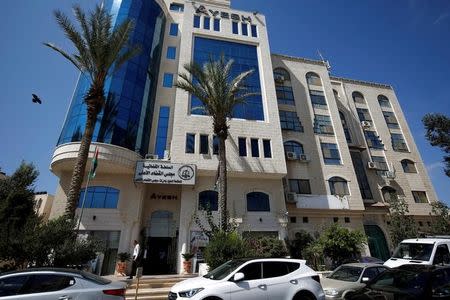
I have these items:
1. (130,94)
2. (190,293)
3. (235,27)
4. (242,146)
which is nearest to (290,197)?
(242,146)

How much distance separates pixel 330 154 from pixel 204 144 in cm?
1385

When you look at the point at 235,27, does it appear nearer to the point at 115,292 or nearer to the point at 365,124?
the point at 365,124

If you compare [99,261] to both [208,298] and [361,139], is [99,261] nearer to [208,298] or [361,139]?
[208,298]

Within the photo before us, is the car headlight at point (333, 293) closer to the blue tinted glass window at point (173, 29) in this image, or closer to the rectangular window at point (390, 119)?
the blue tinted glass window at point (173, 29)

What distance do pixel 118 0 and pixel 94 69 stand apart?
1319 centimetres

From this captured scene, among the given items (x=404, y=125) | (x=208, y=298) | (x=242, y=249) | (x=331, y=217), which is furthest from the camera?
(x=404, y=125)

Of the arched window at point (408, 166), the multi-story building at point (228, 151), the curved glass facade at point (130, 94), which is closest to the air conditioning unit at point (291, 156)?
the multi-story building at point (228, 151)

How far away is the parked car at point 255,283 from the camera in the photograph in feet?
21.0

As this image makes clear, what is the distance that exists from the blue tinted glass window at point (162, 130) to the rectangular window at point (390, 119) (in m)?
28.3

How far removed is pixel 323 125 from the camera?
28.0 metres

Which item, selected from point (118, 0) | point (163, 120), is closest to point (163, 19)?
point (118, 0)

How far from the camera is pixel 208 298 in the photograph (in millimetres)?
6266


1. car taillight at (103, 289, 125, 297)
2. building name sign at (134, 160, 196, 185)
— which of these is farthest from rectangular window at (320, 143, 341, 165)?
car taillight at (103, 289, 125, 297)

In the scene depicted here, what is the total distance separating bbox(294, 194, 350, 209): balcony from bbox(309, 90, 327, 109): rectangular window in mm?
11027
